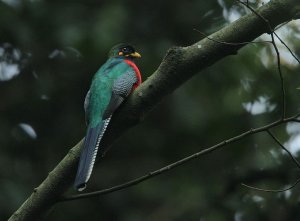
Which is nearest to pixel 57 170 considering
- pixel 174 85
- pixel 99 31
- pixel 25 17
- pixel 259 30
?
pixel 174 85

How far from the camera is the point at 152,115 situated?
7367mm

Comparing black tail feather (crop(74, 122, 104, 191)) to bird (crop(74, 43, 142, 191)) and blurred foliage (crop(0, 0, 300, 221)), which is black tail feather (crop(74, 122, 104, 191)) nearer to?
bird (crop(74, 43, 142, 191))

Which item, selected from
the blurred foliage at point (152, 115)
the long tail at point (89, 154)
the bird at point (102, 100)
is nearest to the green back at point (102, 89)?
the bird at point (102, 100)

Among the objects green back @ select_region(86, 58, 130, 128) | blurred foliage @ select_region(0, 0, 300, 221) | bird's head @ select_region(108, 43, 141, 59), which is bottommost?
blurred foliage @ select_region(0, 0, 300, 221)

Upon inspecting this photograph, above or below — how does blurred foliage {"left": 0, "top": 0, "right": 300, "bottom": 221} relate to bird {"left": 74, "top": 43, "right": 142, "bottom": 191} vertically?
below

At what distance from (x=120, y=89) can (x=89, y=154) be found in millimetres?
842

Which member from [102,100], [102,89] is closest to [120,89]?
[102,100]

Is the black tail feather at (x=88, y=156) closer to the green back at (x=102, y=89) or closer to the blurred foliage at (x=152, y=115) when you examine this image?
the green back at (x=102, y=89)

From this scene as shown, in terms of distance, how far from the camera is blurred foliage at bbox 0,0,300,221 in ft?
20.2

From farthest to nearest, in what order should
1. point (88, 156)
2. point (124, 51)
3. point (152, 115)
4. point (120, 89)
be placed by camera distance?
point (152, 115), point (124, 51), point (120, 89), point (88, 156)

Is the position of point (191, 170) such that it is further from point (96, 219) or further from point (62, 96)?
point (62, 96)

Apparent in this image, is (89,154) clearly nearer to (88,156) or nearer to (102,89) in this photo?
(88,156)

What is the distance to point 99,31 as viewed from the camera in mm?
6148

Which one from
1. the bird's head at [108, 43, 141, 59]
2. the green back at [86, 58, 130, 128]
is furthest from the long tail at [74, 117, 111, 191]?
the bird's head at [108, 43, 141, 59]
